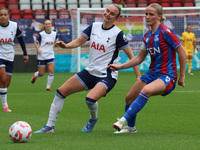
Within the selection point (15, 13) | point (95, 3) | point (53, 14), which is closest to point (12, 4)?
point (15, 13)

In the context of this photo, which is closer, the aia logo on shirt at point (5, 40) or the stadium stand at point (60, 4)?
the aia logo on shirt at point (5, 40)

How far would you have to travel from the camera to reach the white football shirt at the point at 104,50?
22.7 ft

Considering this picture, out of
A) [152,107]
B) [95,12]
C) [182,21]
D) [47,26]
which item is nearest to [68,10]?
[95,12]

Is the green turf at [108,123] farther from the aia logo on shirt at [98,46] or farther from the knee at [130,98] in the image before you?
the aia logo on shirt at [98,46]

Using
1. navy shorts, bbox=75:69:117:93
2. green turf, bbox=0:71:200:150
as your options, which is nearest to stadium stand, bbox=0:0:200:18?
green turf, bbox=0:71:200:150

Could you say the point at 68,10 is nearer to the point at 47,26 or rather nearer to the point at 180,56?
the point at 47,26

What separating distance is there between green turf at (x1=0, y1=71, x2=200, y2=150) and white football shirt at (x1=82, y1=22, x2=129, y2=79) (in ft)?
3.03

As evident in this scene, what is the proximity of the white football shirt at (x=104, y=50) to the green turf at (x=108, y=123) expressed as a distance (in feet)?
3.03

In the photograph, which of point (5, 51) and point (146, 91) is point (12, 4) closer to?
point (5, 51)

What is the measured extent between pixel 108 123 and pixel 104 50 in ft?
5.72

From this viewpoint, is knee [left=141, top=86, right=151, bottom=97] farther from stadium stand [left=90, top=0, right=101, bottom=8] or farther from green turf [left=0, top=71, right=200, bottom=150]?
stadium stand [left=90, top=0, right=101, bottom=8]

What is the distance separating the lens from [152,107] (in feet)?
34.5

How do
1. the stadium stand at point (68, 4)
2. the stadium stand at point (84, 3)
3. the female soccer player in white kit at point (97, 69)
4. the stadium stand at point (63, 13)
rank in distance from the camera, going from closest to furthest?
1. the female soccer player in white kit at point (97, 69)
2. the stadium stand at point (63, 13)
3. the stadium stand at point (68, 4)
4. the stadium stand at point (84, 3)

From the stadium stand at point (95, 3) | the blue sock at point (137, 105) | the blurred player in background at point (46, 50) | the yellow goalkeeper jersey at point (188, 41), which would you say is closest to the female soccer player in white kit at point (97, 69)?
the blue sock at point (137, 105)
